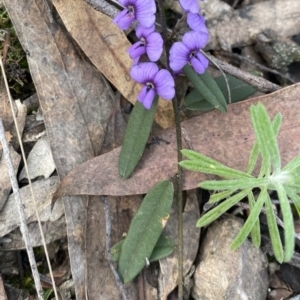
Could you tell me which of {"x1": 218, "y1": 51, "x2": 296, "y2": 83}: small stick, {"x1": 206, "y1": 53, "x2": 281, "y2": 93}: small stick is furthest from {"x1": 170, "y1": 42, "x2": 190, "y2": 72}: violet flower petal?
{"x1": 218, "y1": 51, "x2": 296, "y2": 83}: small stick

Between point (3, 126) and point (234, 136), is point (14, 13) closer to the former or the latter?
point (3, 126)

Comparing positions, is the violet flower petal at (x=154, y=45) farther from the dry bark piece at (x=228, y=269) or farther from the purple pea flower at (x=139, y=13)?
the dry bark piece at (x=228, y=269)

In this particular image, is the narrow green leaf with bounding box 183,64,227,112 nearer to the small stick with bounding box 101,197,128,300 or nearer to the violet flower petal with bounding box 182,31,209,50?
the violet flower petal with bounding box 182,31,209,50

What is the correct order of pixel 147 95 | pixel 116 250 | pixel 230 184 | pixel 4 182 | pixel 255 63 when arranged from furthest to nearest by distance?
1. pixel 255 63
2. pixel 4 182
3. pixel 116 250
4. pixel 147 95
5. pixel 230 184

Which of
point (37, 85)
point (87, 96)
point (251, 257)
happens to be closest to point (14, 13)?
point (37, 85)

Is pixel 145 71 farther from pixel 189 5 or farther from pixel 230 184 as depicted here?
pixel 230 184

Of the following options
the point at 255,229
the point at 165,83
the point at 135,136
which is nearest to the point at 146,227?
the point at 135,136
